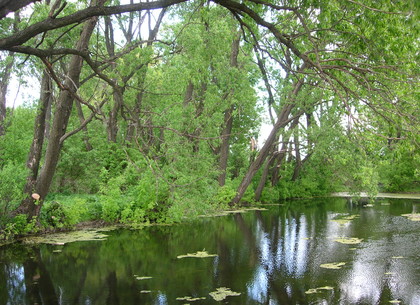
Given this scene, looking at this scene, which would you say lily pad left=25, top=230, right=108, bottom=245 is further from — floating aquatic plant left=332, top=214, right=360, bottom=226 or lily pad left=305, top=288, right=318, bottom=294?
floating aquatic plant left=332, top=214, right=360, bottom=226

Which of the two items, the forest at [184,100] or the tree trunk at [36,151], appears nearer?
the forest at [184,100]

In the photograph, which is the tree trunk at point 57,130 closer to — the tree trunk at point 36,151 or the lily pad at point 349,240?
the tree trunk at point 36,151

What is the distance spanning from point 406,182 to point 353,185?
13.9 meters

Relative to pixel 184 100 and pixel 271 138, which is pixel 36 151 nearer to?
pixel 184 100

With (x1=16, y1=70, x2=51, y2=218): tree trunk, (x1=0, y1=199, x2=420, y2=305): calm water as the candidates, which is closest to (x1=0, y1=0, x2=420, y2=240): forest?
(x1=16, y1=70, x2=51, y2=218): tree trunk

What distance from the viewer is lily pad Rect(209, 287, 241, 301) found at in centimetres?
761

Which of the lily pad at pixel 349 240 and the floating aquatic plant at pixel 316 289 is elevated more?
the lily pad at pixel 349 240

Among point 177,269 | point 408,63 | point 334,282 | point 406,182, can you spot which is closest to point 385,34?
point 408,63

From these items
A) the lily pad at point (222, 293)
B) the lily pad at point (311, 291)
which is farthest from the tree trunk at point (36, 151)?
the lily pad at point (311, 291)

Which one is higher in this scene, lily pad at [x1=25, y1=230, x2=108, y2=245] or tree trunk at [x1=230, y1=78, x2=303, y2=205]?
tree trunk at [x1=230, y1=78, x2=303, y2=205]

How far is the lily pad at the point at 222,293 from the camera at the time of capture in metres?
7.61

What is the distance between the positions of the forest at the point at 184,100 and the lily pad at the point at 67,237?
44 centimetres

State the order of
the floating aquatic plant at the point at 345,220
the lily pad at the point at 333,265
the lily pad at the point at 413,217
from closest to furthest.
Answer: the lily pad at the point at 333,265
the floating aquatic plant at the point at 345,220
the lily pad at the point at 413,217

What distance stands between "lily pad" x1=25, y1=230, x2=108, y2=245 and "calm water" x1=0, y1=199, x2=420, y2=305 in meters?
0.38
